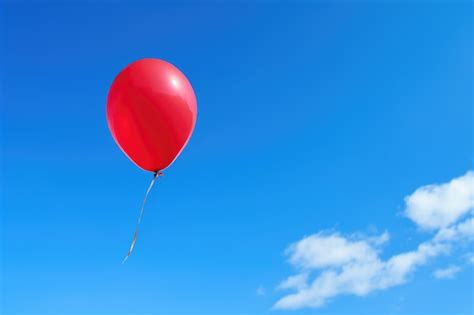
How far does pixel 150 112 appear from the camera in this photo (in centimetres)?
999

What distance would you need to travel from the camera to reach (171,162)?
1070 centimetres

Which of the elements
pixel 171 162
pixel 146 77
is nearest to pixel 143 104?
pixel 146 77

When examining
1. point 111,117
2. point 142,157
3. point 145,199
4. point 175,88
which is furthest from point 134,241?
point 175,88

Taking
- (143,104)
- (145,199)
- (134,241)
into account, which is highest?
(143,104)

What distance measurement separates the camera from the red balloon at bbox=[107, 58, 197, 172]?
393 inches

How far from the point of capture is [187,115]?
34.8ft

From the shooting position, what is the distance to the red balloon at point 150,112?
32.8ft

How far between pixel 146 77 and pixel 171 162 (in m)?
1.92

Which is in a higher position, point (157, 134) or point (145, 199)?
point (157, 134)

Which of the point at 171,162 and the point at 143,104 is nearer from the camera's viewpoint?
the point at 143,104

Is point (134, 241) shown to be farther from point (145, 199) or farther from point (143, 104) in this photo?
point (143, 104)

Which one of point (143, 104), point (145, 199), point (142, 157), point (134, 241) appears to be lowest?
point (134, 241)

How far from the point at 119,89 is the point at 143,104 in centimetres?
67

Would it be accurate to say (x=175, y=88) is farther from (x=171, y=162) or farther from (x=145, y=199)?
(x=145, y=199)
